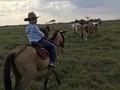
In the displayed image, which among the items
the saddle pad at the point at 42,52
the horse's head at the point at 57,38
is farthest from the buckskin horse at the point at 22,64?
the horse's head at the point at 57,38

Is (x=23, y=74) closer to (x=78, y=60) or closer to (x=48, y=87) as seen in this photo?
(x=48, y=87)

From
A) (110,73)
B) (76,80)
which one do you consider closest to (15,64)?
(76,80)

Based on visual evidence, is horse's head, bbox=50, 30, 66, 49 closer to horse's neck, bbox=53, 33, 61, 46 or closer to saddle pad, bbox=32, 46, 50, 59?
horse's neck, bbox=53, 33, 61, 46

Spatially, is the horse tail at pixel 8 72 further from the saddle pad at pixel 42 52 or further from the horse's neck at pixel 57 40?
the horse's neck at pixel 57 40

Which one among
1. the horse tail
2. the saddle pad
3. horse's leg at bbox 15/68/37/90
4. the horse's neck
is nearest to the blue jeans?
the saddle pad

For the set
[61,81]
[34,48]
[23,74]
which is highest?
[34,48]

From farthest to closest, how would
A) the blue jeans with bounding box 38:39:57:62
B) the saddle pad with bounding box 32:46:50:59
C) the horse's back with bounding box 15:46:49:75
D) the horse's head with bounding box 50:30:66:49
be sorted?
the horse's head with bounding box 50:30:66:49, the blue jeans with bounding box 38:39:57:62, the saddle pad with bounding box 32:46:50:59, the horse's back with bounding box 15:46:49:75

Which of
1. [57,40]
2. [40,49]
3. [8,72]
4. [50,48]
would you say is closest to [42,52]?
[40,49]

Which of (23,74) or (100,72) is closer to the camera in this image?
(23,74)

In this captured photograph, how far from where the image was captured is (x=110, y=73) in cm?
1101

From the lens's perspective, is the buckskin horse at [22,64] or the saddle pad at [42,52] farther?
the saddle pad at [42,52]

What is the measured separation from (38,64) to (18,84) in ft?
2.41

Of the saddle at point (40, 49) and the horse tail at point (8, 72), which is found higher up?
the saddle at point (40, 49)

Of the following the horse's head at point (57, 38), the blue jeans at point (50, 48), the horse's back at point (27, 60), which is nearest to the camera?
the horse's back at point (27, 60)
